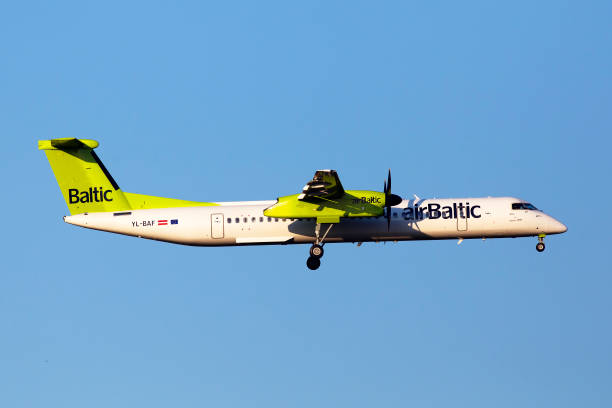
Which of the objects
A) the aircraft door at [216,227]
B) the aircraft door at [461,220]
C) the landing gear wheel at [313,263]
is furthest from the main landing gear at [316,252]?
the aircraft door at [461,220]

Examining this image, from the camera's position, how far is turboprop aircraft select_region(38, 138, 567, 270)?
3781 centimetres

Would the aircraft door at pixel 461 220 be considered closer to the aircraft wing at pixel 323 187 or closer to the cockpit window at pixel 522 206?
the cockpit window at pixel 522 206

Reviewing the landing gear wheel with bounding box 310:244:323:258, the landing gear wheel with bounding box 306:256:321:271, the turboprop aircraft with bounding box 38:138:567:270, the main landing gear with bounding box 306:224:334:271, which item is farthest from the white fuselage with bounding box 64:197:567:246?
the landing gear wheel with bounding box 306:256:321:271

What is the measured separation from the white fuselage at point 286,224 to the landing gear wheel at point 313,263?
747 millimetres

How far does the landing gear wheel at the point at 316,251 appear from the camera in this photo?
37.5m

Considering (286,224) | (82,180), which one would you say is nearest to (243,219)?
(286,224)

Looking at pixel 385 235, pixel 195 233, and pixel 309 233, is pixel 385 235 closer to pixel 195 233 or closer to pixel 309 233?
pixel 309 233

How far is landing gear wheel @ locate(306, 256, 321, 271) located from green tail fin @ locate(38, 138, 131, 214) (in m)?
7.19

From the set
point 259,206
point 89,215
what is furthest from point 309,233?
point 89,215

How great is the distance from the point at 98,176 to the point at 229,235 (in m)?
5.57

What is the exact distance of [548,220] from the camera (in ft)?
128

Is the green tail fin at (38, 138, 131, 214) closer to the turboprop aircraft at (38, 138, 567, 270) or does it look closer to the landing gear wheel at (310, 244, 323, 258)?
the turboprop aircraft at (38, 138, 567, 270)

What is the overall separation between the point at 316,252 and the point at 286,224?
1.56 meters

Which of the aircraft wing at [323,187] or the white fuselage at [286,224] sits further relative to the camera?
the white fuselage at [286,224]
